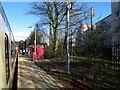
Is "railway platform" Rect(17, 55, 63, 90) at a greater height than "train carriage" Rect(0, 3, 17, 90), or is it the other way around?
"train carriage" Rect(0, 3, 17, 90)

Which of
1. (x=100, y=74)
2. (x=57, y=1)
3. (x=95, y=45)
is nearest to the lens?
(x=100, y=74)

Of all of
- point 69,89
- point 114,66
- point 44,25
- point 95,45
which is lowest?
point 69,89

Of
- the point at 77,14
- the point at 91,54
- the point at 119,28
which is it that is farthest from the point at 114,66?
the point at 77,14

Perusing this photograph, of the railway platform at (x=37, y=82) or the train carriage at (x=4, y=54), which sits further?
the railway platform at (x=37, y=82)

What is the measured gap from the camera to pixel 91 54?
1953 centimetres

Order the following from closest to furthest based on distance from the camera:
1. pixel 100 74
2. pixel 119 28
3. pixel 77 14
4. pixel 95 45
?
pixel 119 28 → pixel 100 74 → pixel 95 45 → pixel 77 14

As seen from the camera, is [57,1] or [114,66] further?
[57,1]

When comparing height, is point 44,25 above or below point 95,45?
above

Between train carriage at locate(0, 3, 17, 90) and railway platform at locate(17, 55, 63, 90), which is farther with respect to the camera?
railway platform at locate(17, 55, 63, 90)

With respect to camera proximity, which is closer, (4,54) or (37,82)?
(4,54)

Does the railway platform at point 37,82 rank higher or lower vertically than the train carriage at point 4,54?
lower

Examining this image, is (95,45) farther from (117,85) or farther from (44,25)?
(44,25)

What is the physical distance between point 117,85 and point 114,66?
2.70 metres

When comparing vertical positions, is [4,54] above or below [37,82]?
above
